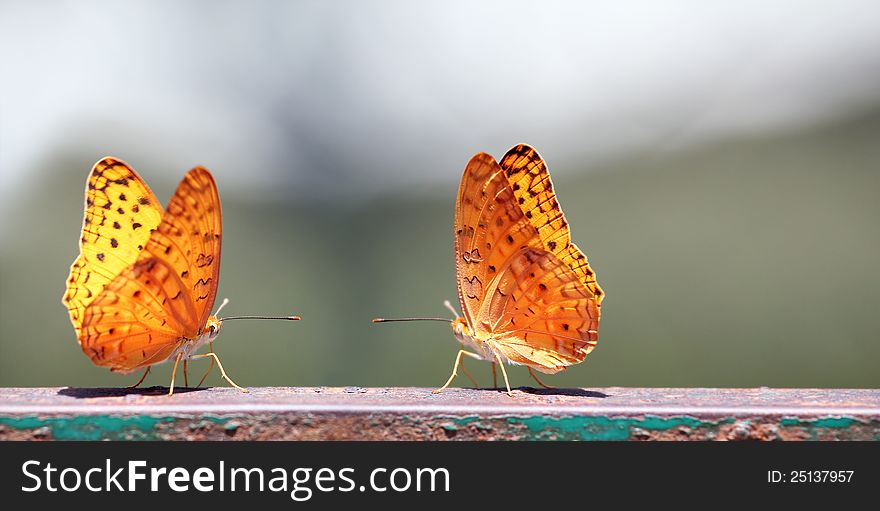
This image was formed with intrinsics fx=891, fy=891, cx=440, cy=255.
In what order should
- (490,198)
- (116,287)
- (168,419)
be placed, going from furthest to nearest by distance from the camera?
(490,198)
(116,287)
(168,419)

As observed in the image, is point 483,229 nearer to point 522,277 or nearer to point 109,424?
point 522,277

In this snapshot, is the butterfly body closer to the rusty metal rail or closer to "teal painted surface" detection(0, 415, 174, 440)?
the rusty metal rail

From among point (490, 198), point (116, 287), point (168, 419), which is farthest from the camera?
point (490, 198)

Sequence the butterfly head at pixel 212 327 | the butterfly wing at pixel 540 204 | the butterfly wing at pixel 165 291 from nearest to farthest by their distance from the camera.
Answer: the butterfly wing at pixel 165 291
the butterfly head at pixel 212 327
the butterfly wing at pixel 540 204

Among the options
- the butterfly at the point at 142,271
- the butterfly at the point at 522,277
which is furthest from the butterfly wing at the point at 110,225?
the butterfly at the point at 522,277

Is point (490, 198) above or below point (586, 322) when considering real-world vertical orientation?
above

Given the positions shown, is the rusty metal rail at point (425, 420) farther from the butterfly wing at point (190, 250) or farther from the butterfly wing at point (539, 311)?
the butterfly wing at point (539, 311)

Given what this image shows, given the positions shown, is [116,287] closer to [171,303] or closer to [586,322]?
[171,303]

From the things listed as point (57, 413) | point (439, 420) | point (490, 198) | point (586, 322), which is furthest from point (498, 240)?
point (57, 413)
